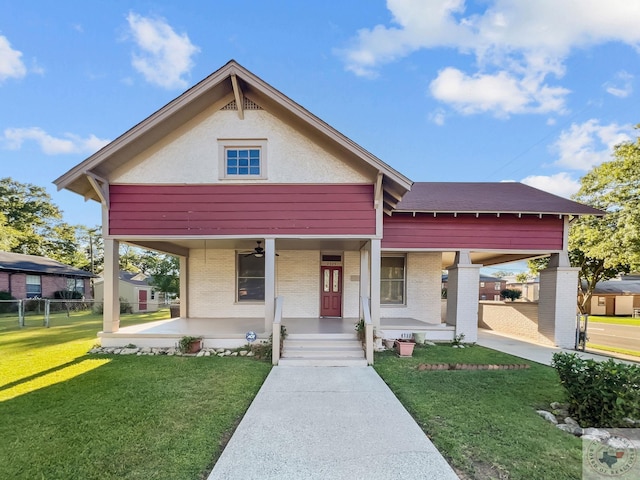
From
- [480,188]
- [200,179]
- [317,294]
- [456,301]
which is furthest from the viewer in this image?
[480,188]

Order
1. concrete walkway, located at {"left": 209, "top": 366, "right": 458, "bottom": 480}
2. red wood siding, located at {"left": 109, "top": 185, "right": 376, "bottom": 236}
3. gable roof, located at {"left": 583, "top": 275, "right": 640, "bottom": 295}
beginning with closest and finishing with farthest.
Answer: concrete walkway, located at {"left": 209, "top": 366, "right": 458, "bottom": 480} < red wood siding, located at {"left": 109, "top": 185, "right": 376, "bottom": 236} < gable roof, located at {"left": 583, "top": 275, "right": 640, "bottom": 295}

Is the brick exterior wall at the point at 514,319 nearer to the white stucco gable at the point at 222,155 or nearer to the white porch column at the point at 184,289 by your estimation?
the white stucco gable at the point at 222,155

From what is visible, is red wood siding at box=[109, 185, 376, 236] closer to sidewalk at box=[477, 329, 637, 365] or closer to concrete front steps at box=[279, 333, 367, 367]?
concrete front steps at box=[279, 333, 367, 367]

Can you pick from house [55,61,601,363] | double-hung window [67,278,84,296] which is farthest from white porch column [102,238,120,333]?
double-hung window [67,278,84,296]

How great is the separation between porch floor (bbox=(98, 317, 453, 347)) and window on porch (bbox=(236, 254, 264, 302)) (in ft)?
2.95

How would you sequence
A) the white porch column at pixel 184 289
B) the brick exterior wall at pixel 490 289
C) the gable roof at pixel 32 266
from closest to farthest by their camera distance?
the white porch column at pixel 184 289 < the gable roof at pixel 32 266 < the brick exterior wall at pixel 490 289

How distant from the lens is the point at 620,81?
16.1 m

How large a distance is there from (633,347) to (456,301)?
771cm

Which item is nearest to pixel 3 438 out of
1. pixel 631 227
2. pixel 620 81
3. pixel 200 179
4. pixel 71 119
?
pixel 200 179

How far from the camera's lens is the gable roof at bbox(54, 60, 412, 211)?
7.05 m

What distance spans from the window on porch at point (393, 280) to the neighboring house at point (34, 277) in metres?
24.1

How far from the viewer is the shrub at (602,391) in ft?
11.8

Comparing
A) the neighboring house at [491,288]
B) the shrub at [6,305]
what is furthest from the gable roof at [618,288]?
the shrub at [6,305]

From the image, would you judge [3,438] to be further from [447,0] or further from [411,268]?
[447,0]
